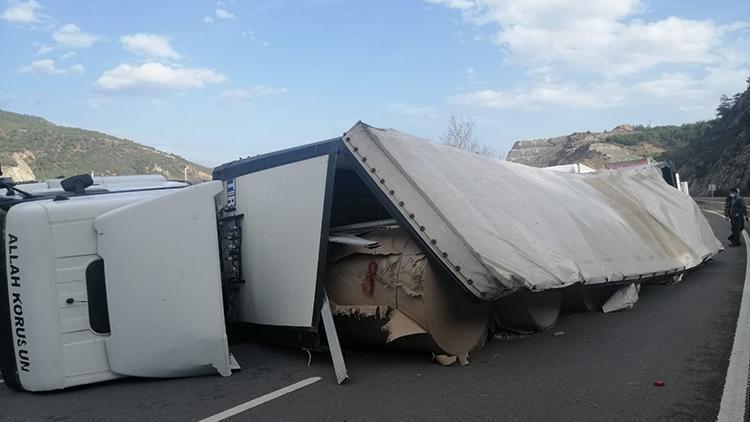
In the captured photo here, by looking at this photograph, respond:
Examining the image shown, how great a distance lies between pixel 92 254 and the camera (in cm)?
494

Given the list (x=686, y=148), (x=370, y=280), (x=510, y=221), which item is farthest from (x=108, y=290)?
(x=686, y=148)

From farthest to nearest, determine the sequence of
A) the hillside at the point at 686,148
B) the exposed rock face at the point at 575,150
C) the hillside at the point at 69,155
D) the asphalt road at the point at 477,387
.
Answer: the exposed rock face at the point at 575,150, the hillside at the point at 686,148, the hillside at the point at 69,155, the asphalt road at the point at 477,387

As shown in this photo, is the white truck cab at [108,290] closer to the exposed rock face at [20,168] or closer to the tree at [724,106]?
the exposed rock face at [20,168]

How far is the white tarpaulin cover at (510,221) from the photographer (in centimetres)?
522

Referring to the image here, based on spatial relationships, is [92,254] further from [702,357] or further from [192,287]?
[702,357]

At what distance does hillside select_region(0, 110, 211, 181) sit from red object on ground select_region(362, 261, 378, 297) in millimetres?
34058

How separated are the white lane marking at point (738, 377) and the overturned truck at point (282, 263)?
143 centimetres

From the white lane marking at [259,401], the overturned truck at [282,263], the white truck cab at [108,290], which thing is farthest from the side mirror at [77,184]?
the white lane marking at [259,401]

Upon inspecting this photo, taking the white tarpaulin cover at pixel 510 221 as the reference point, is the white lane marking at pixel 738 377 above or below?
below

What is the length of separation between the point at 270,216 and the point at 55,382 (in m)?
2.37

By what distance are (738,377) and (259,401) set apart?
3.76 metres

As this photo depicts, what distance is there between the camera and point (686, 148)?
67625 mm

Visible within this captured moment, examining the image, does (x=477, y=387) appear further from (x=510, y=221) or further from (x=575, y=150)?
(x=575, y=150)

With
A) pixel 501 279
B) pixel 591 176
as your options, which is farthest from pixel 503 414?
pixel 591 176
